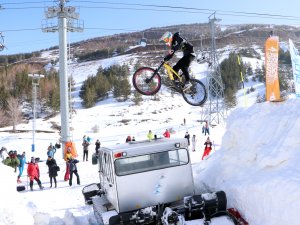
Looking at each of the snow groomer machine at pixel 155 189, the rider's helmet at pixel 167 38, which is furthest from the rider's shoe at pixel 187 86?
the snow groomer machine at pixel 155 189

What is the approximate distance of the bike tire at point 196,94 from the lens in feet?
37.5

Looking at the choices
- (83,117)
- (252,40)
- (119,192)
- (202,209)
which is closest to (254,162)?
(202,209)

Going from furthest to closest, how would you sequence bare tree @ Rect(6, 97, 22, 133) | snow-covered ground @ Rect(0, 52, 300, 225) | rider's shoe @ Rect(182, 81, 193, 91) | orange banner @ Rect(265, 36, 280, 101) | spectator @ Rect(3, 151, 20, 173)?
bare tree @ Rect(6, 97, 22, 133) → spectator @ Rect(3, 151, 20, 173) → orange banner @ Rect(265, 36, 280, 101) → rider's shoe @ Rect(182, 81, 193, 91) → snow-covered ground @ Rect(0, 52, 300, 225)

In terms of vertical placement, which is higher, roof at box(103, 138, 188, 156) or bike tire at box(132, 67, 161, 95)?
bike tire at box(132, 67, 161, 95)

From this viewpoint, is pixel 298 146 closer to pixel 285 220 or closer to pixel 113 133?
pixel 285 220

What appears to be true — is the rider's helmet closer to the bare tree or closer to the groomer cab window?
the groomer cab window

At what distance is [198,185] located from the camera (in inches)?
398

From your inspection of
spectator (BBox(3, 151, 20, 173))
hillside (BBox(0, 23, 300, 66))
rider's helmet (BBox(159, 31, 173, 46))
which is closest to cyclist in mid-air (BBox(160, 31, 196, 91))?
rider's helmet (BBox(159, 31, 173, 46))

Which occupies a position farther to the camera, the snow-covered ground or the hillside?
the hillside

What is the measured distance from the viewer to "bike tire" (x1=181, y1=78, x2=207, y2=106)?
1144cm

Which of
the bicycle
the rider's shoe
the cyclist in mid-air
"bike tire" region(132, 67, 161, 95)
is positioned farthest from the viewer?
"bike tire" region(132, 67, 161, 95)

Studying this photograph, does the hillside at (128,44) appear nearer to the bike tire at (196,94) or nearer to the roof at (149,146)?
the bike tire at (196,94)

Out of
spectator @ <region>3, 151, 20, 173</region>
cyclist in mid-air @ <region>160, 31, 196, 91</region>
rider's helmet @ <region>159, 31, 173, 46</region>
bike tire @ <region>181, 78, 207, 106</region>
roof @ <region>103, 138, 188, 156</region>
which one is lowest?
spectator @ <region>3, 151, 20, 173</region>

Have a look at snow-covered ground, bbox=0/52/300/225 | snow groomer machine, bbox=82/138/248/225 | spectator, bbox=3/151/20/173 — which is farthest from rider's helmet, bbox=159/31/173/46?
spectator, bbox=3/151/20/173
